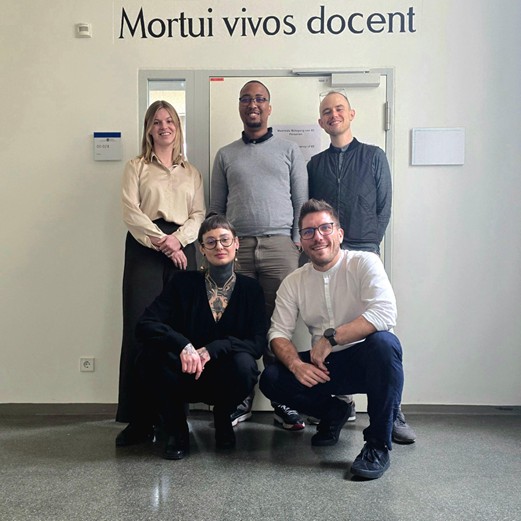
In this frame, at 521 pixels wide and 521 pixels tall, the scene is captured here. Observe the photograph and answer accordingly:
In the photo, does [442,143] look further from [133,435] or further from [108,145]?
[133,435]

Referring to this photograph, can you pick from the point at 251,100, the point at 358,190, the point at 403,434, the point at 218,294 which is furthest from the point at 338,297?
the point at 251,100

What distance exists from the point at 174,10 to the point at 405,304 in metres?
2.23

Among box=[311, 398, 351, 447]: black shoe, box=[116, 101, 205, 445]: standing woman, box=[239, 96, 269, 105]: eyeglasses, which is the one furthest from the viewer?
box=[239, 96, 269, 105]: eyeglasses

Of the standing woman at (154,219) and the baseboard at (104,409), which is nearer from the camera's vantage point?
the standing woman at (154,219)

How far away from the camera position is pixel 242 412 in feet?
9.86

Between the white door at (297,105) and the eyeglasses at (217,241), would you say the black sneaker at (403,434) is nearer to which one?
the eyeglasses at (217,241)

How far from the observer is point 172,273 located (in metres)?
2.79

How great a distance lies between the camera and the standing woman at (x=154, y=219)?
279cm

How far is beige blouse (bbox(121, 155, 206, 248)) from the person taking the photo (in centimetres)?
281

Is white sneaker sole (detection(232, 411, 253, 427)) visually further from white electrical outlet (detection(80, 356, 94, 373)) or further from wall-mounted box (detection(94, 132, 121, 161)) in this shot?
wall-mounted box (detection(94, 132, 121, 161))

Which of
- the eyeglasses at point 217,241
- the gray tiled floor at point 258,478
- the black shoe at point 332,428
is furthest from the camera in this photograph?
the black shoe at point 332,428

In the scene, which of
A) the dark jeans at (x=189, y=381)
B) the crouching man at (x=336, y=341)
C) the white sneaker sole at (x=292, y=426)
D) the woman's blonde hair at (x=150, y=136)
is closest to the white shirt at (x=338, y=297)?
the crouching man at (x=336, y=341)

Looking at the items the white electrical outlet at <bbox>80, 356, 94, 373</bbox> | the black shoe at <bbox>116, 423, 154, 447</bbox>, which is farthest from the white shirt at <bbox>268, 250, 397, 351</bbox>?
the white electrical outlet at <bbox>80, 356, 94, 373</bbox>

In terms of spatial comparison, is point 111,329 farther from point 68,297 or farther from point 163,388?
point 163,388
